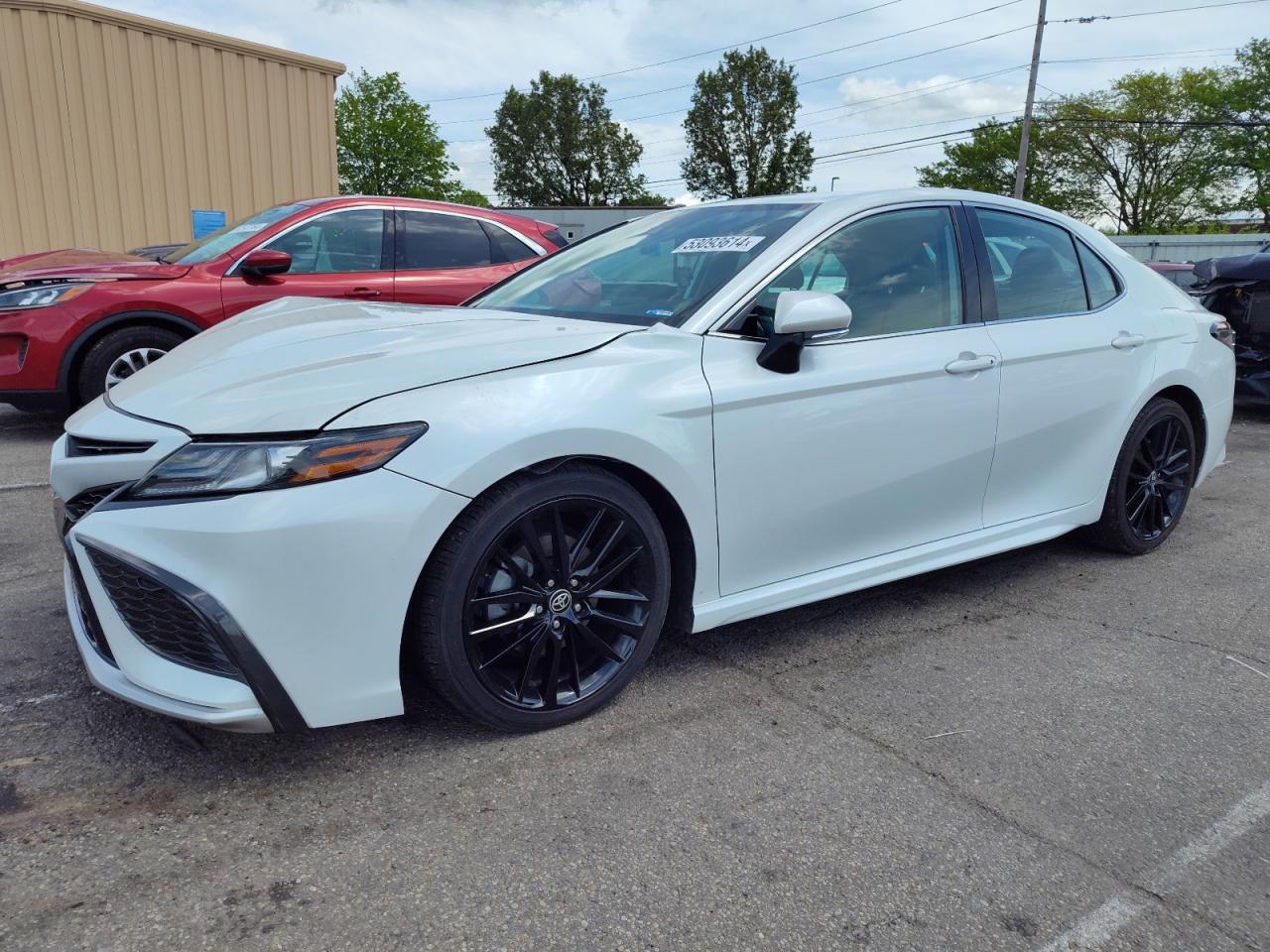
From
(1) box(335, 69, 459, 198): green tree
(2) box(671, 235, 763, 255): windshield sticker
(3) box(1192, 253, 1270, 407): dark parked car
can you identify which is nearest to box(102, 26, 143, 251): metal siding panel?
(2) box(671, 235, 763, 255): windshield sticker

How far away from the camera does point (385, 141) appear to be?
2028 inches

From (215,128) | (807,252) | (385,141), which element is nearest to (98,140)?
(215,128)

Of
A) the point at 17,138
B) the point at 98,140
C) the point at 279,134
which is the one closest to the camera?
the point at 17,138

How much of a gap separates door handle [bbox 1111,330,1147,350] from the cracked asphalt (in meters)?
1.19

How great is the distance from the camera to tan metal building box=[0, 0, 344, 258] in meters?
10.6

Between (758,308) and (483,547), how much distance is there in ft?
3.68

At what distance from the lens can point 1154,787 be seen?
236cm

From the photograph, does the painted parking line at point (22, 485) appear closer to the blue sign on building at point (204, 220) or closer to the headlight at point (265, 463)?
the headlight at point (265, 463)

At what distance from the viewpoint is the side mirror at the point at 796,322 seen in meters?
2.61

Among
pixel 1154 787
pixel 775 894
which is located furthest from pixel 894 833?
pixel 1154 787

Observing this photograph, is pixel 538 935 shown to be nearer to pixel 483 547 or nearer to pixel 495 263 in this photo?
pixel 483 547

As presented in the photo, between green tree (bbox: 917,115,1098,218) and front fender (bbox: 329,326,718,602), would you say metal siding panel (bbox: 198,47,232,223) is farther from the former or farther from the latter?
green tree (bbox: 917,115,1098,218)

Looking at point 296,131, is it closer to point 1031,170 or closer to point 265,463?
point 265,463

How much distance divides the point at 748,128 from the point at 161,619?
6449 centimetres
